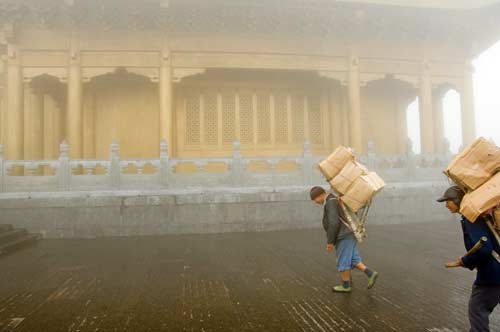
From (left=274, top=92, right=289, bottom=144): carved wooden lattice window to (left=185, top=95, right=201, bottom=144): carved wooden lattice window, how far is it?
109 inches

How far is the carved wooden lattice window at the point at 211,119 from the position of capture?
11281 millimetres

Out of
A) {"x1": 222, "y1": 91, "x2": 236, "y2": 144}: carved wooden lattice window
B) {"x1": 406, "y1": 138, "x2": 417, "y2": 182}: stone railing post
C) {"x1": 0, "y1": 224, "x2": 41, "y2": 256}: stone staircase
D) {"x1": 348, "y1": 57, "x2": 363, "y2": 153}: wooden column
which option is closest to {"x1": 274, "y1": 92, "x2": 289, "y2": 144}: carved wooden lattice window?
{"x1": 222, "y1": 91, "x2": 236, "y2": 144}: carved wooden lattice window

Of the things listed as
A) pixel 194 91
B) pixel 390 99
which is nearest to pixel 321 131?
pixel 390 99

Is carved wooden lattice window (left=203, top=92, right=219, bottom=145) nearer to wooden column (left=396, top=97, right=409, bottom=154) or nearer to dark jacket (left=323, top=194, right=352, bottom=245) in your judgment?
wooden column (left=396, top=97, right=409, bottom=154)

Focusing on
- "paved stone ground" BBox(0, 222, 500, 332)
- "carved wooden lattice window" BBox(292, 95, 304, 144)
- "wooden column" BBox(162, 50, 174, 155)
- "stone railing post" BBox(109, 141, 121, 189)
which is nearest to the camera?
"paved stone ground" BBox(0, 222, 500, 332)

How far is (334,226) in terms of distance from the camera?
11.3 ft

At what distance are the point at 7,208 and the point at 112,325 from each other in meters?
6.39

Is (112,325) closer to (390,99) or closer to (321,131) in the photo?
(321,131)

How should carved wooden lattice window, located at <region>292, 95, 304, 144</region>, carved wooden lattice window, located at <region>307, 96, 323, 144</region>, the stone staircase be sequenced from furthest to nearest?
carved wooden lattice window, located at <region>307, 96, 323, 144</region>
carved wooden lattice window, located at <region>292, 95, 304, 144</region>
the stone staircase

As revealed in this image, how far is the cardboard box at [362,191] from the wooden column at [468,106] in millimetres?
10088

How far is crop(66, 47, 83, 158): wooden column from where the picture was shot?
9.35 metres

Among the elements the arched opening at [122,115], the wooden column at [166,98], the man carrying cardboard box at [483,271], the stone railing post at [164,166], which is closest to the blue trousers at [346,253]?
the man carrying cardboard box at [483,271]

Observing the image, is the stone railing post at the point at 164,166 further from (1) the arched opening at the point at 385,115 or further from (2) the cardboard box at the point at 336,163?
(1) the arched opening at the point at 385,115

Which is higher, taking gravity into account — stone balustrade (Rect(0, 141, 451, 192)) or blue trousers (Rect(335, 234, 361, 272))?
stone balustrade (Rect(0, 141, 451, 192))
